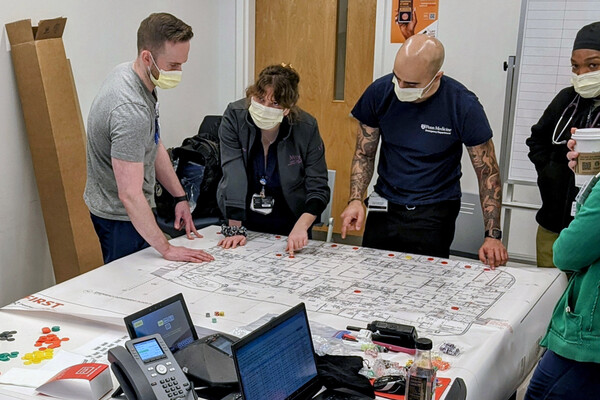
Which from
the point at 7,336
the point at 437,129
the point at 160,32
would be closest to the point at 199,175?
the point at 160,32

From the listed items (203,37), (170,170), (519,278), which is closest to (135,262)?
(170,170)

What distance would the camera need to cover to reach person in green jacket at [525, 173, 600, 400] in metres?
1.48

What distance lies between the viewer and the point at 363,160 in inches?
113

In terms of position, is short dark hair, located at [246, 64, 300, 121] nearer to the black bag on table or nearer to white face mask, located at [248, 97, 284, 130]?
white face mask, located at [248, 97, 284, 130]

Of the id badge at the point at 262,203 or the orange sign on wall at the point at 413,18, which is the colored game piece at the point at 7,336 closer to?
the id badge at the point at 262,203

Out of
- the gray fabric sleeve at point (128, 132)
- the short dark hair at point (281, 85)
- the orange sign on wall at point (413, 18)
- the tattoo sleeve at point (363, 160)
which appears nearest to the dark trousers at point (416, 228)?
the tattoo sleeve at point (363, 160)

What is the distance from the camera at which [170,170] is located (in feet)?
9.06

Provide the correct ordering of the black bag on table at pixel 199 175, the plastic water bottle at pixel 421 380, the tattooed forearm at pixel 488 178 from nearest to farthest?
the plastic water bottle at pixel 421 380
the tattooed forearm at pixel 488 178
the black bag on table at pixel 199 175

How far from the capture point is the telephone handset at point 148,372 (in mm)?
1313

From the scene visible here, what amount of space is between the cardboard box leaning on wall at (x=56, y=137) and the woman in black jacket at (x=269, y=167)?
3.35 ft

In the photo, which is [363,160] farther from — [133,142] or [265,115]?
[133,142]

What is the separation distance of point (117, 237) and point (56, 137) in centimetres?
106

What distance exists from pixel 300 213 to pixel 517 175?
1500mm

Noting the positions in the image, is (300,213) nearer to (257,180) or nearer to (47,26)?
(257,180)
